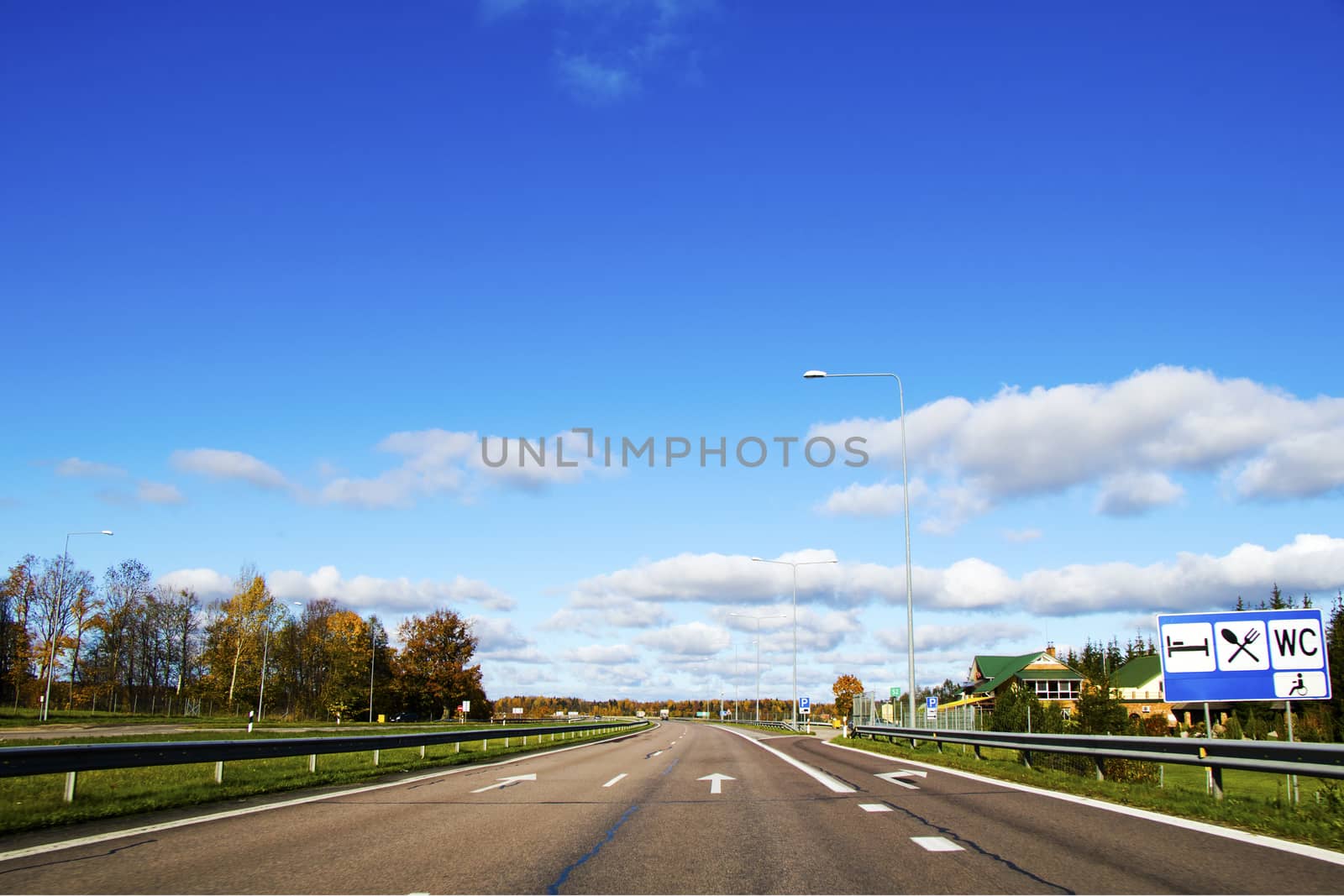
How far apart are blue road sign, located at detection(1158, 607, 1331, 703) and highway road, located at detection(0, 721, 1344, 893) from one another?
12.9ft

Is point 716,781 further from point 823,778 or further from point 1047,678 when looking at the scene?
point 1047,678

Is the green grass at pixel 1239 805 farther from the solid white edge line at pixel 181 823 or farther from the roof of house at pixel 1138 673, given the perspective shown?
the roof of house at pixel 1138 673

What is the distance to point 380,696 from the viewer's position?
3524 inches

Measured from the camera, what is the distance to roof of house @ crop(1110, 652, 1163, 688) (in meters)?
85.0

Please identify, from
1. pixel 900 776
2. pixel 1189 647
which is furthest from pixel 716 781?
pixel 1189 647

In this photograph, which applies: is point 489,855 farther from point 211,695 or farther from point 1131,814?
point 211,695

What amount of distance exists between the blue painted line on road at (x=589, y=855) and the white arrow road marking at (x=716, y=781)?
3.45 meters

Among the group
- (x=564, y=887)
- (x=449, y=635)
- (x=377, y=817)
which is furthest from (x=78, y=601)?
(x=564, y=887)

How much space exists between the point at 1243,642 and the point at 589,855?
11.8m

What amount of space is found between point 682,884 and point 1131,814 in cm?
618

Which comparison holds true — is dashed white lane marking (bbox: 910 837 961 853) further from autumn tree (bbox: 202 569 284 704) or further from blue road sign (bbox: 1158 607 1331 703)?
autumn tree (bbox: 202 569 284 704)

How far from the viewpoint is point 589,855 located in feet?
25.3

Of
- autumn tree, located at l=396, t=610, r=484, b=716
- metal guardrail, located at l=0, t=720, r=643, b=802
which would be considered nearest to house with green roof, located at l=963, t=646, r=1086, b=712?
autumn tree, located at l=396, t=610, r=484, b=716

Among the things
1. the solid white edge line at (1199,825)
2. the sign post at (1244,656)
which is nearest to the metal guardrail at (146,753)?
the solid white edge line at (1199,825)
